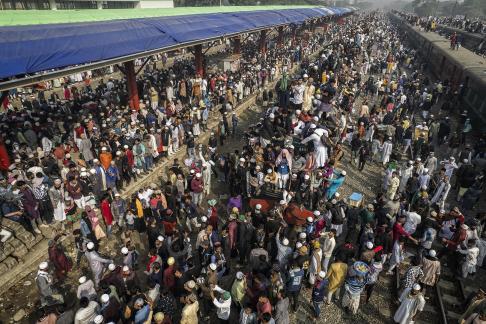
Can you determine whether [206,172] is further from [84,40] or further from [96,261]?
[84,40]

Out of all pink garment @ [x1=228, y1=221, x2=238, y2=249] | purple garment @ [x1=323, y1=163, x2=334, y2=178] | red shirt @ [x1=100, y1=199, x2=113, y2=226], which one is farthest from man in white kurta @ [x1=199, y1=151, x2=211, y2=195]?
purple garment @ [x1=323, y1=163, x2=334, y2=178]

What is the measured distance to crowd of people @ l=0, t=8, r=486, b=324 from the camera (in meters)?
6.13

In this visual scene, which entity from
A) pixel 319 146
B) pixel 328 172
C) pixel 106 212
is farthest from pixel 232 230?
pixel 319 146

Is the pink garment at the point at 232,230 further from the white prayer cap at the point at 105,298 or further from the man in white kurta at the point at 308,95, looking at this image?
the man in white kurta at the point at 308,95

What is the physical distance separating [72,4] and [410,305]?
37498 mm

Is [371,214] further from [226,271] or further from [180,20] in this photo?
[180,20]

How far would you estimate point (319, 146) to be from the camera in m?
10.2

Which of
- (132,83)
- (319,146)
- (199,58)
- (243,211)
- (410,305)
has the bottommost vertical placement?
(243,211)

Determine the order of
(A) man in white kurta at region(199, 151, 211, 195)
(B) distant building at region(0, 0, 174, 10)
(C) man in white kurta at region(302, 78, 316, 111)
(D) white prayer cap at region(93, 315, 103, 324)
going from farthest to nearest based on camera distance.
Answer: (B) distant building at region(0, 0, 174, 10) → (C) man in white kurta at region(302, 78, 316, 111) → (A) man in white kurta at region(199, 151, 211, 195) → (D) white prayer cap at region(93, 315, 103, 324)

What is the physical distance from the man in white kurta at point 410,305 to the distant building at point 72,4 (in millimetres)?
32002

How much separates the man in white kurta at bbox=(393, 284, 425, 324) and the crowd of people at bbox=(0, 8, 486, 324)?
0.03m

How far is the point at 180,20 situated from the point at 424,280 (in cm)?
1749

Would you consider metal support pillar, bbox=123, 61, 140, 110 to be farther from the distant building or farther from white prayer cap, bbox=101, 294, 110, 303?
the distant building

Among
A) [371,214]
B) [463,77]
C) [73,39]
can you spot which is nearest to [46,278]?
[371,214]
